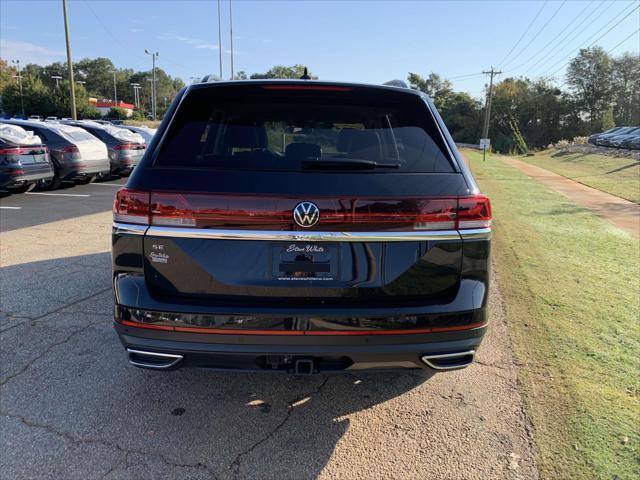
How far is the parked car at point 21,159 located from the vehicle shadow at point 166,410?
293 inches

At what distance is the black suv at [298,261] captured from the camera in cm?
228

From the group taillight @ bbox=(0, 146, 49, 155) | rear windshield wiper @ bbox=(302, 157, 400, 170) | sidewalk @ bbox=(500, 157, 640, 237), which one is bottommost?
sidewalk @ bbox=(500, 157, 640, 237)

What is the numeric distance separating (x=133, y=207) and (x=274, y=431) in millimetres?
1467

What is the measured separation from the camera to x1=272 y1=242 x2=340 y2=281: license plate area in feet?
7.52

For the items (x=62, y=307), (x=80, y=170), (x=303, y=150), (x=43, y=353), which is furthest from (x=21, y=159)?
(x=303, y=150)

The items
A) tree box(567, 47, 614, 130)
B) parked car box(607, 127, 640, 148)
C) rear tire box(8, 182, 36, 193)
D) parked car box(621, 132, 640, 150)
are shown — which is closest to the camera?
rear tire box(8, 182, 36, 193)

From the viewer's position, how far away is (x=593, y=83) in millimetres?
83562

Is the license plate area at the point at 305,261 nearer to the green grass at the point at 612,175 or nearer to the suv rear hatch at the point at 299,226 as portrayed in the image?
the suv rear hatch at the point at 299,226

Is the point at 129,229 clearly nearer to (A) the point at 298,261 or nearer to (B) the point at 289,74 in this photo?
(A) the point at 298,261

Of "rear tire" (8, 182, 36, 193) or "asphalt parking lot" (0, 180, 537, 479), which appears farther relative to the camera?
"rear tire" (8, 182, 36, 193)

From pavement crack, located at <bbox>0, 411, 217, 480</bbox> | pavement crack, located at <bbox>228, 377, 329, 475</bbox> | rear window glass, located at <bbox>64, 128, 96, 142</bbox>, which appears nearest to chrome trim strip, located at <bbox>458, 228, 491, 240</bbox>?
pavement crack, located at <bbox>228, 377, 329, 475</bbox>

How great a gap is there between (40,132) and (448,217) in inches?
497

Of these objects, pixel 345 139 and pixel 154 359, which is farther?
pixel 345 139

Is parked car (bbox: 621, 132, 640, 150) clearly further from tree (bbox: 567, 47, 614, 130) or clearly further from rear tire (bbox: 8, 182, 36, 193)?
tree (bbox: 567, 47, 614, 130)
